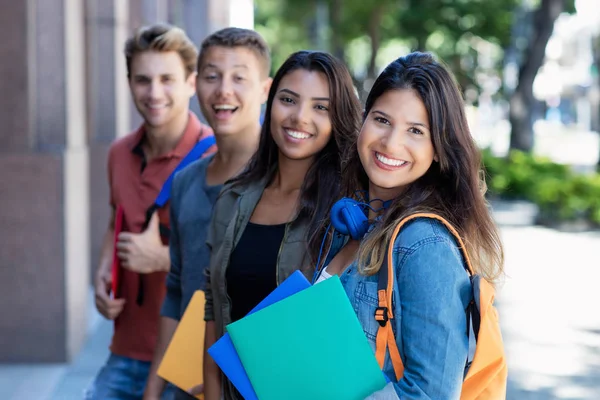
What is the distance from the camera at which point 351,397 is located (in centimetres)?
219

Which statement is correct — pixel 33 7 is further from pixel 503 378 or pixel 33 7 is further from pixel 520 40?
pixel 520 40

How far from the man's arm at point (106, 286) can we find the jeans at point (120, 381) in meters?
0.21

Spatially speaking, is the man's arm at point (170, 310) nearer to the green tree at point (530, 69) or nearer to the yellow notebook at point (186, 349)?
the yellow notebook at point (186, 349)

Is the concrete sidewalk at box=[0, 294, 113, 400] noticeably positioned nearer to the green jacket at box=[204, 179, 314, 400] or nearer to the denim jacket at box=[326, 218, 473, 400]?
the green jacket at box=[204, 179, 314, 400]

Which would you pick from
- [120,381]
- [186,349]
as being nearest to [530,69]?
[120,381]

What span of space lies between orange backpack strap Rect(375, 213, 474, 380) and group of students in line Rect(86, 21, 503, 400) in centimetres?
2

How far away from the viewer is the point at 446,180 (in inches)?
95.1

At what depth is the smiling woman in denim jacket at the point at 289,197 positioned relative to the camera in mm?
2834

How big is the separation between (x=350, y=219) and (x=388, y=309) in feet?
1.08

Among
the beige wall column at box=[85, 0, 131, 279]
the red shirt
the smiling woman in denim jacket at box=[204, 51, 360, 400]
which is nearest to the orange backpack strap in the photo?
the smiling woman in denim jacket at box=[204, 51, 360, 400]

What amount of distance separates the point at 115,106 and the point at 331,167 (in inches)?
309

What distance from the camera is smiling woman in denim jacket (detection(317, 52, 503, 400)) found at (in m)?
2.09

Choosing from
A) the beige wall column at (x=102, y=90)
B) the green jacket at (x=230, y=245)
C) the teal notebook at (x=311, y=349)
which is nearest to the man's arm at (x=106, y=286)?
the green jacket at (x=230, y=245)

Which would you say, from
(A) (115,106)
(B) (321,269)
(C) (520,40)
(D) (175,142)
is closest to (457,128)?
(B) (321,269)
